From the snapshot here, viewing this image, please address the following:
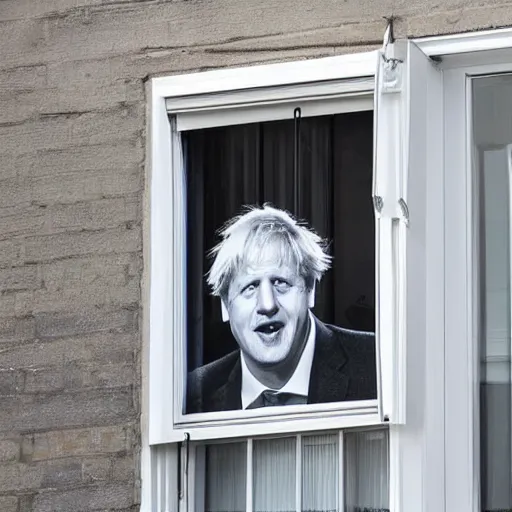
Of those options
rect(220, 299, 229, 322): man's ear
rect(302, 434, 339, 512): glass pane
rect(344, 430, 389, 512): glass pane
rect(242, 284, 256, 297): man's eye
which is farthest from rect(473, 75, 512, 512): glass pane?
rect(220, 299, 229, 322): man's ear

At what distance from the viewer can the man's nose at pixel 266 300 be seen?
5352mm

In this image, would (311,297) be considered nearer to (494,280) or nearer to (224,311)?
(224,311)

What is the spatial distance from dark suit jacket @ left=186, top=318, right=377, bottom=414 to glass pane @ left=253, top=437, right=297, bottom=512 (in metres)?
0.17

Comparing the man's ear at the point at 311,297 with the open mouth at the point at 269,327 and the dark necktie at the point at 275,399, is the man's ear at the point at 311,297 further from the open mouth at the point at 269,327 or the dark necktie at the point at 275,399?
the dark necktie at the point at 275,399

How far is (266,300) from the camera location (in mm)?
5363

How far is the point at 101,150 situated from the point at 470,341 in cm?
150

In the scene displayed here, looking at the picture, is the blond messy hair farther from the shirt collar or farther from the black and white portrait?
the shirt collar

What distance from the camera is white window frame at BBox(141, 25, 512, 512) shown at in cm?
501

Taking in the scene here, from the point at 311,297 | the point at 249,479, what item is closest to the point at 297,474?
the point at 249,479

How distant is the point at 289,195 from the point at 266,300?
1.21 feet

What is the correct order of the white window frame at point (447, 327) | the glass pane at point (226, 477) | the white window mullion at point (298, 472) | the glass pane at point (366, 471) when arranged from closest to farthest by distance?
the white window frame at point (447, 327)
the glass pane at point (366, 471)
the white window mullion at point (298, 472)
the glass pane at point (226, 477)

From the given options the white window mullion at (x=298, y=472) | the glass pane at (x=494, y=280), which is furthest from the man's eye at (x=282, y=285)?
the glass pane at (x=494, y=280)

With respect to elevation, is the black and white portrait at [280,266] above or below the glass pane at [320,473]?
above

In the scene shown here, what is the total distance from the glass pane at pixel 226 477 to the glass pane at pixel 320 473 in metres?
0.23
